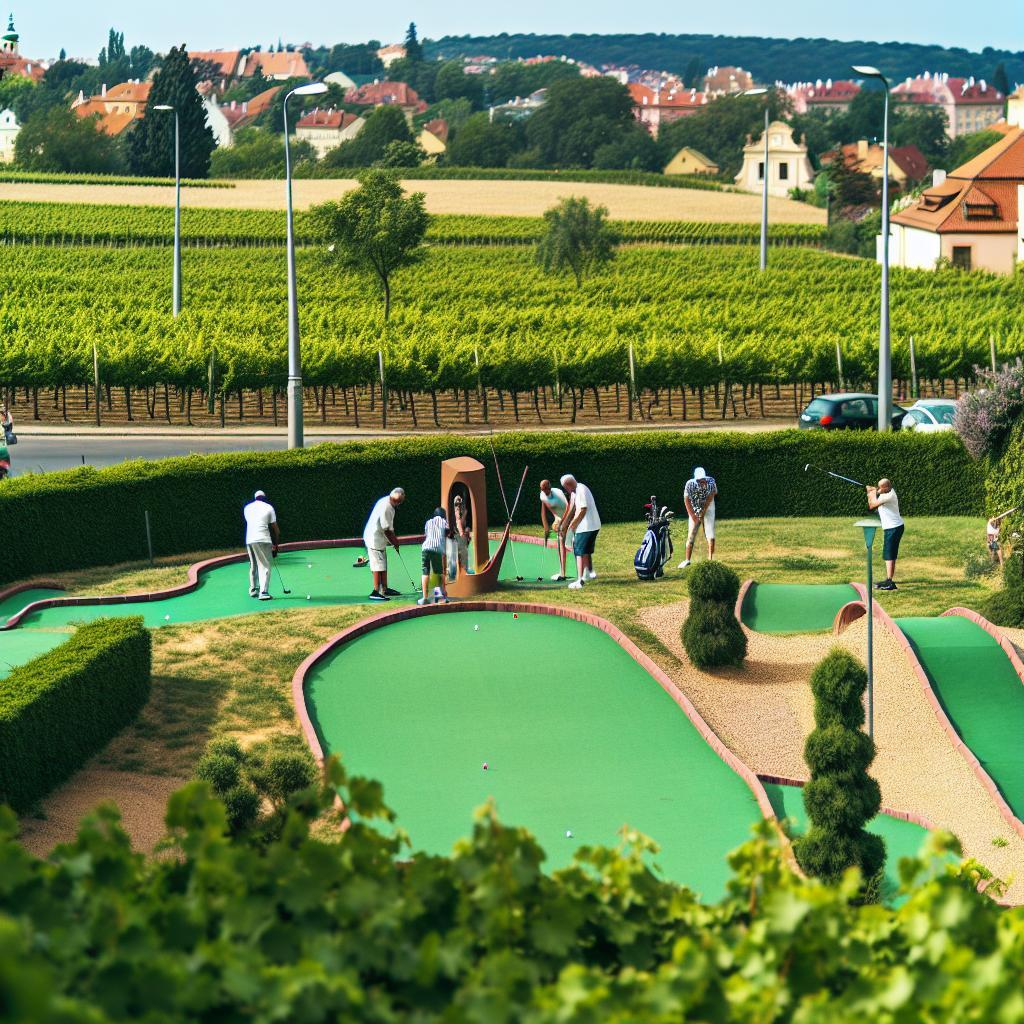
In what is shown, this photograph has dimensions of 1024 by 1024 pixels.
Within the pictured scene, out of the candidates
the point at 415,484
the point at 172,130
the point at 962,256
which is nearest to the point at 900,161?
the point at 172,130

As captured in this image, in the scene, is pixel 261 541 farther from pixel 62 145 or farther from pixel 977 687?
pixel 62 145

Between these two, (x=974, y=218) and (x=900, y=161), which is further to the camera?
(x=900, y=161)

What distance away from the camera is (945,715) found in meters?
15.7

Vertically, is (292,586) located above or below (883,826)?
above

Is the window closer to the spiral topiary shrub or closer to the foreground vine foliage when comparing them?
the spiral topiary shrub

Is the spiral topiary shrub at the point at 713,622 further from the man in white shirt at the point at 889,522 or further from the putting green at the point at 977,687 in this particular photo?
the man in white shirt at the point at 889,522

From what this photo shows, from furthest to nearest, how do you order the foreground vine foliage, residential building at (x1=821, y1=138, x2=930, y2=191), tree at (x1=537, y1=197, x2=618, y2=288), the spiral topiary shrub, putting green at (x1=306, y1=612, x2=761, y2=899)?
residential building at (x1=821, y1=138, x2=930, y2=191), tree at (x1=537, y1=197, x2=618, y2=288), the spiral topiary shrub, putting green at (x1=306, y1=612, x2=761, y2=899), the foreground vine foliage

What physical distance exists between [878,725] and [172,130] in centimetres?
11023

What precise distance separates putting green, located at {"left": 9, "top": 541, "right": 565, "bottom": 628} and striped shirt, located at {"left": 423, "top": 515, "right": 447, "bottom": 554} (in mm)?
1033

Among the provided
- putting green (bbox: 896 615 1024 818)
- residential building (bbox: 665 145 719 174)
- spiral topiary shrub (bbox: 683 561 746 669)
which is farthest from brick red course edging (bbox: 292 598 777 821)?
residential building (bbox: 665 145 719 174)

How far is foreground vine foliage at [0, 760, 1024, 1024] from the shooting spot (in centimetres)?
498

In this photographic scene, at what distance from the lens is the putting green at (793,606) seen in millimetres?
19469

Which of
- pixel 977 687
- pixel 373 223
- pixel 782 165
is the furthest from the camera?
pixel 782 165

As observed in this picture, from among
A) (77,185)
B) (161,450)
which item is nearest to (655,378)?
(161,450)
